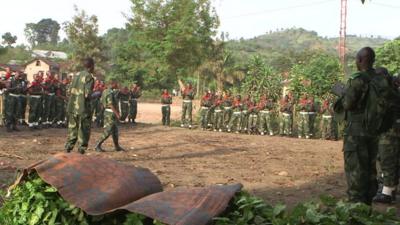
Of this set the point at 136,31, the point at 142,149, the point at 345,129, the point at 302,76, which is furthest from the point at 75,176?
the point at 136,31

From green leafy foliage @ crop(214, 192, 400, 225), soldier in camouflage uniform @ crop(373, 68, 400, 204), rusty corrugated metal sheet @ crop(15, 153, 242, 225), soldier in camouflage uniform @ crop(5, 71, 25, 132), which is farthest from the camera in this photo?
soldier in camouflage uniform @ crop(5, 71, 25, 132)

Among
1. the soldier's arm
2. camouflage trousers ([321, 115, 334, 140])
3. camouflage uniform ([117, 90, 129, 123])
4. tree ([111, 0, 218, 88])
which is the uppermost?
tree ([111, 0, 218, 88])

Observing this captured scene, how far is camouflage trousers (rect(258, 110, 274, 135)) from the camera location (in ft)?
68.7

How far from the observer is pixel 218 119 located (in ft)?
72.3

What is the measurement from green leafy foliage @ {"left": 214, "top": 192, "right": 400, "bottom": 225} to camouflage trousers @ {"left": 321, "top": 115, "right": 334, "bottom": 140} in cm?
1646

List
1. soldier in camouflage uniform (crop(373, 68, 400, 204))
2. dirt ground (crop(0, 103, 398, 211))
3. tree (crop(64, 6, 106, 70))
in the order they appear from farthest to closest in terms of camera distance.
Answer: tree (crop(64, 6, 106, 70))
dirt ground (crop(0, 103, 398, 211))
soldier in camouflage uniform (crop(373, 68, 400, 204))

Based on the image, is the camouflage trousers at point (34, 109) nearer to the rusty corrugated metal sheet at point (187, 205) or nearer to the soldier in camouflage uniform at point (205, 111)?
the soldier in camouflage uniform at point (205, 111)

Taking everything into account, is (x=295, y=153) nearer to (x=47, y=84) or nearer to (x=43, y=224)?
(x=47, y=84)

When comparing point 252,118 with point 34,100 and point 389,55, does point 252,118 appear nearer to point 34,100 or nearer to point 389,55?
point 389,55

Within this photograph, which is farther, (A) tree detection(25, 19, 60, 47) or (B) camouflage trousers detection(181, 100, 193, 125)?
(A) tree detection(25, 19, 60, 47)

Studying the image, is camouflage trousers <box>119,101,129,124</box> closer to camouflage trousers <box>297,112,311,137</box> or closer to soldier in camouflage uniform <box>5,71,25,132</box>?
soldier in camouflage uniform <box>5,71,25,132</box>

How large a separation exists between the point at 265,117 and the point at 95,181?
17213 millimetres

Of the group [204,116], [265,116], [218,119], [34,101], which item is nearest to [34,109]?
[34,101]

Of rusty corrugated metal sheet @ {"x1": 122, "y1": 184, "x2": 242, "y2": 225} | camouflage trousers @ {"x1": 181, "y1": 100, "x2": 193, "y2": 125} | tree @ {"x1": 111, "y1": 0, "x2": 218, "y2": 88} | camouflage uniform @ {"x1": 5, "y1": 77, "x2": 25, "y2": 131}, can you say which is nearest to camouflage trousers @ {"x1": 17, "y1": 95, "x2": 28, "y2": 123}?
camouflage uniform @ {"x1": 5, "y1": 77, "x2": 25, "y2": 131}
